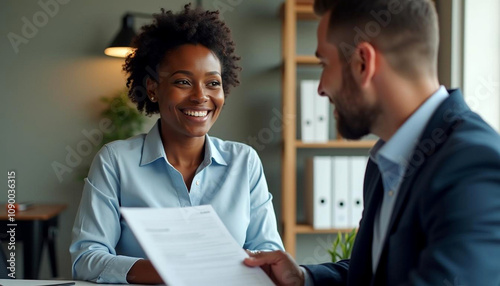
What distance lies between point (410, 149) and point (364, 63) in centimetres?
18

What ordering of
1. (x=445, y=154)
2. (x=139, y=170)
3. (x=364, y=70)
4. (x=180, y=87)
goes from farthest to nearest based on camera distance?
1. (x=180, y=87)
2. (x=139, y=170)
3. (x=364, y=70)
4. (x=445, y=154)

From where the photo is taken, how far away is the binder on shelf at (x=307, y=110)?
3291 mm

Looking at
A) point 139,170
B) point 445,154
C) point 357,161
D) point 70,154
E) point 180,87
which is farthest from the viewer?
point 70,154

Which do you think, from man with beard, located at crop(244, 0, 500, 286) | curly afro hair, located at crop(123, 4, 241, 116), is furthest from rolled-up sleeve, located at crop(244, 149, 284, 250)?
man with beard, located at crop(244, 0, 500, 286)

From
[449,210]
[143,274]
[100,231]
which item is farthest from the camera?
[100,231]

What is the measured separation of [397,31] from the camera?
95 cm

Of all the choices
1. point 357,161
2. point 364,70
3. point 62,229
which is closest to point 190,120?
point 364,70

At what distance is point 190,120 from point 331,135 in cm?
201

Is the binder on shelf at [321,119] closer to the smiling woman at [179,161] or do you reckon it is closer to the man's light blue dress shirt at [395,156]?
the smiling woman at [179,161]

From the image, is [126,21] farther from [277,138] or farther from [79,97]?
[277,138]

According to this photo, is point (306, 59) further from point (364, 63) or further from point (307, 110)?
point (364, 63)

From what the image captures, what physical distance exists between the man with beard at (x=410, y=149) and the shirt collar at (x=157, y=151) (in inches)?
25.3

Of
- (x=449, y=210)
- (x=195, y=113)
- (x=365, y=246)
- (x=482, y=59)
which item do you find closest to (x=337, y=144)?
(x=482, y=59)

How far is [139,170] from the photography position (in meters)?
1.67
